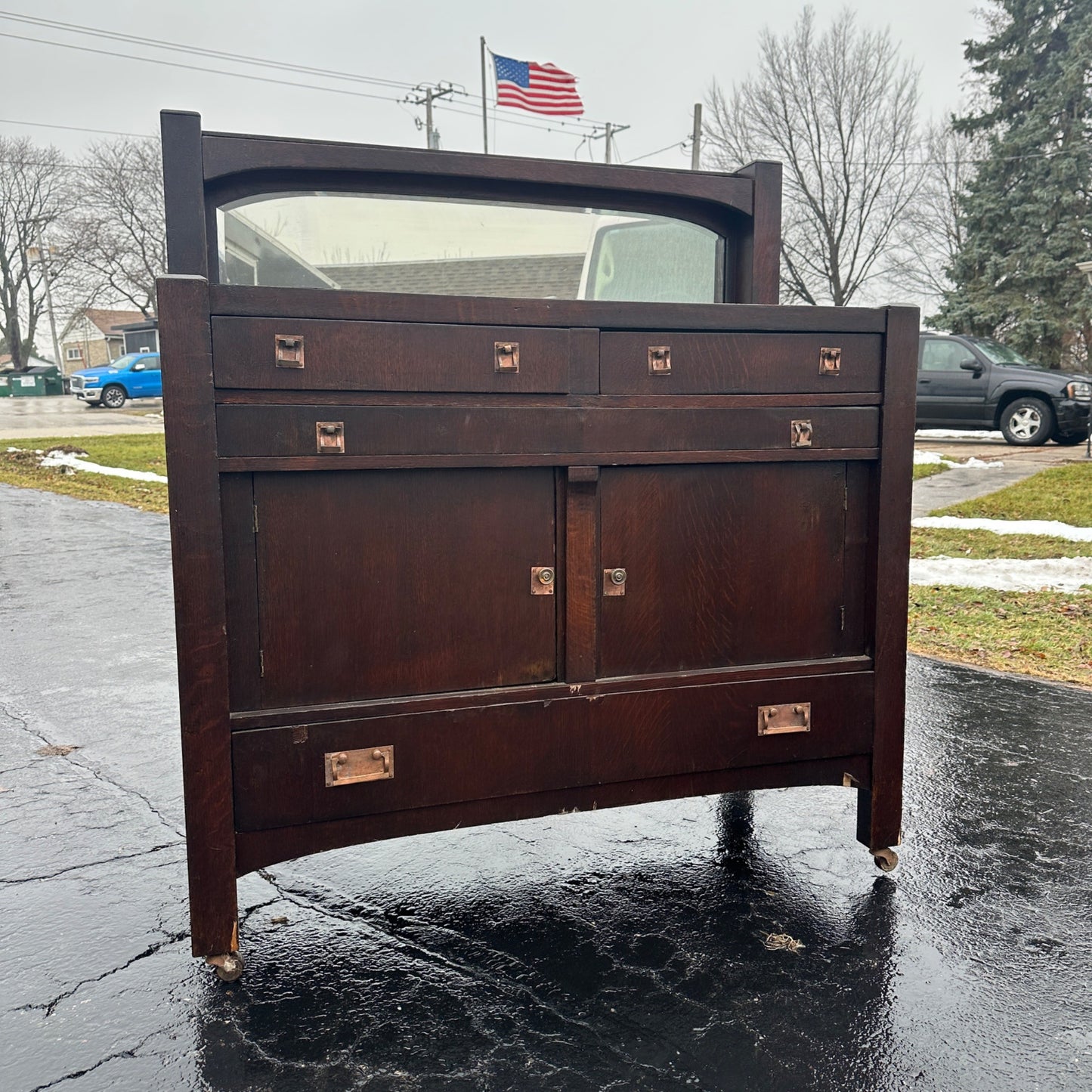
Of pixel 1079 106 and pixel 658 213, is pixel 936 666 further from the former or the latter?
pixel 1079 106

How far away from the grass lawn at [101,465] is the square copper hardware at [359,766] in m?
7.22

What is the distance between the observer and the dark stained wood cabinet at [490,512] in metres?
1.95

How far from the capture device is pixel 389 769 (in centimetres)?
206

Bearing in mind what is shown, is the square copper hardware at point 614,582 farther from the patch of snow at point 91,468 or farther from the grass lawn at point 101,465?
the patch of snow at point 91,468

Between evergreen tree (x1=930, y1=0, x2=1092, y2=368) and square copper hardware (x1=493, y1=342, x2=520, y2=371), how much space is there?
22.0 m

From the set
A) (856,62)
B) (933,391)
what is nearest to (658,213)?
(933,391)

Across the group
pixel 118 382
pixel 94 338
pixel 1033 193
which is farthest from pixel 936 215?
pixel 94 338

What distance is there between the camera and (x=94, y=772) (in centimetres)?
321

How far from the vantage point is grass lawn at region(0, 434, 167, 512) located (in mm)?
10164

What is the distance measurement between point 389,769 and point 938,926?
49.2 inches

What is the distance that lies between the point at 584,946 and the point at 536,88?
22.2 metres

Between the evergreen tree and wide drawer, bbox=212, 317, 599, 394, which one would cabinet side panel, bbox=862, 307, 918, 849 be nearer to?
wide drawer, bbox=212, 317, 599, 394

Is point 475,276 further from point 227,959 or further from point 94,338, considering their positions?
point 94,338

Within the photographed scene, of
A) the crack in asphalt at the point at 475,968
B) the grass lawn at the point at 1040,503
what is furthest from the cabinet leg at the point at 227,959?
the grass lawn at the point at 1040,503
